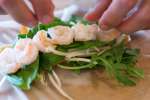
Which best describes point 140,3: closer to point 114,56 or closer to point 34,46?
point 114,56

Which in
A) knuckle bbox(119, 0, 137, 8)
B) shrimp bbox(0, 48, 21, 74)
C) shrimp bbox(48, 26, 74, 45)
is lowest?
shrimp bbox(0, 48, 21, 74)

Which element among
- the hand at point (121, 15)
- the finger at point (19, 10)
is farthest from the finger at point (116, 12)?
the finger at point (19, 10)

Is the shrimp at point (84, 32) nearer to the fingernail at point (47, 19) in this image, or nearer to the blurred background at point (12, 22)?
the fingernail at point (47, 19)

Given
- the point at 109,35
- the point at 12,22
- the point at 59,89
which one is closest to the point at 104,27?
the point at 109,35

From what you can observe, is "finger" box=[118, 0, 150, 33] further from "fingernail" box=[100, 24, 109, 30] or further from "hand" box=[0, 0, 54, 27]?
"hand" box=[0, 0, 54, 27]

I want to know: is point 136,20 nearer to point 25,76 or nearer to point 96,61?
point 96,61

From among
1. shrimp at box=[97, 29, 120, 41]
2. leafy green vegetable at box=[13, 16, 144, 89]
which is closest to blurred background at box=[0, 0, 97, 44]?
leafy green vegetable at box=[13, 16, 144, 89]
